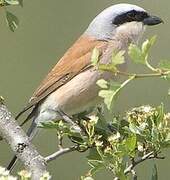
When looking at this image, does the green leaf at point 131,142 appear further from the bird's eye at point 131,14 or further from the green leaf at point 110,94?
the bird's eye at point 131,14

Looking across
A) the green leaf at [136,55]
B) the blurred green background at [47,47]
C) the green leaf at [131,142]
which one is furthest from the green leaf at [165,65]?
the blurred green background at [47,47]

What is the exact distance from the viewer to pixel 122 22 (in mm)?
3318

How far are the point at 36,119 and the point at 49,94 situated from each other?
7.5 inches

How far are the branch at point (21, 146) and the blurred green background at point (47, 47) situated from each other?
8.81 ft

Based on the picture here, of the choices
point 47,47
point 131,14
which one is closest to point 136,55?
point 131,14

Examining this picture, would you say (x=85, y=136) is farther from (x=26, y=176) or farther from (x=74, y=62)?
(x=74, y=62)

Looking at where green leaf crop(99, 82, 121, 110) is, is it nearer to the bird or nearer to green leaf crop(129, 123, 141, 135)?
green leaf crop(129, 123, 141, 135)

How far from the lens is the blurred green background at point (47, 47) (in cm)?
487

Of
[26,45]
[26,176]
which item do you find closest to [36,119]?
[26,176]

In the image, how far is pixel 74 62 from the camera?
3166mm

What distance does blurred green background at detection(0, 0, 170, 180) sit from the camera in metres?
4.87

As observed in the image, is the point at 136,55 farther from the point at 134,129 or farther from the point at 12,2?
the point at 12,2

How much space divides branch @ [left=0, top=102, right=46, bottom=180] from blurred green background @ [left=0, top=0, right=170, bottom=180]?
269 cm

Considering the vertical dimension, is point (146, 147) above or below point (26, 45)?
above
